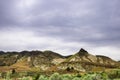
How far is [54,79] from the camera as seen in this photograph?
592 ft

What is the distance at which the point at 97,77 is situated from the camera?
568 ft

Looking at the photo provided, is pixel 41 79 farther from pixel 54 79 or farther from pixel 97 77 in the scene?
pixel 97 77

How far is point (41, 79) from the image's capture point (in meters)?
170

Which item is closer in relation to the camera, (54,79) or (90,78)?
(90,78)

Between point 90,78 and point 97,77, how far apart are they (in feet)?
26.1

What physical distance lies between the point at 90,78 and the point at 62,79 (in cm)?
1810

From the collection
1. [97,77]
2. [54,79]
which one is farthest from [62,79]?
[97,77]

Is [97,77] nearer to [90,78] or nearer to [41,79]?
[90,78]

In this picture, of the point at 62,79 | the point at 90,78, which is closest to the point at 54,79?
the point at 62,79

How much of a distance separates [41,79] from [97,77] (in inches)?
1342

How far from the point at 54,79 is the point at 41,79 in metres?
13.2

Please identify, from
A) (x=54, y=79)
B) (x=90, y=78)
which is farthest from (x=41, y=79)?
(x=90, y=78)

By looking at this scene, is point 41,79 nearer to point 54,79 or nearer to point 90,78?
point 54,79

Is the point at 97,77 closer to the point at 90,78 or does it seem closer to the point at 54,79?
the point at 90,78
